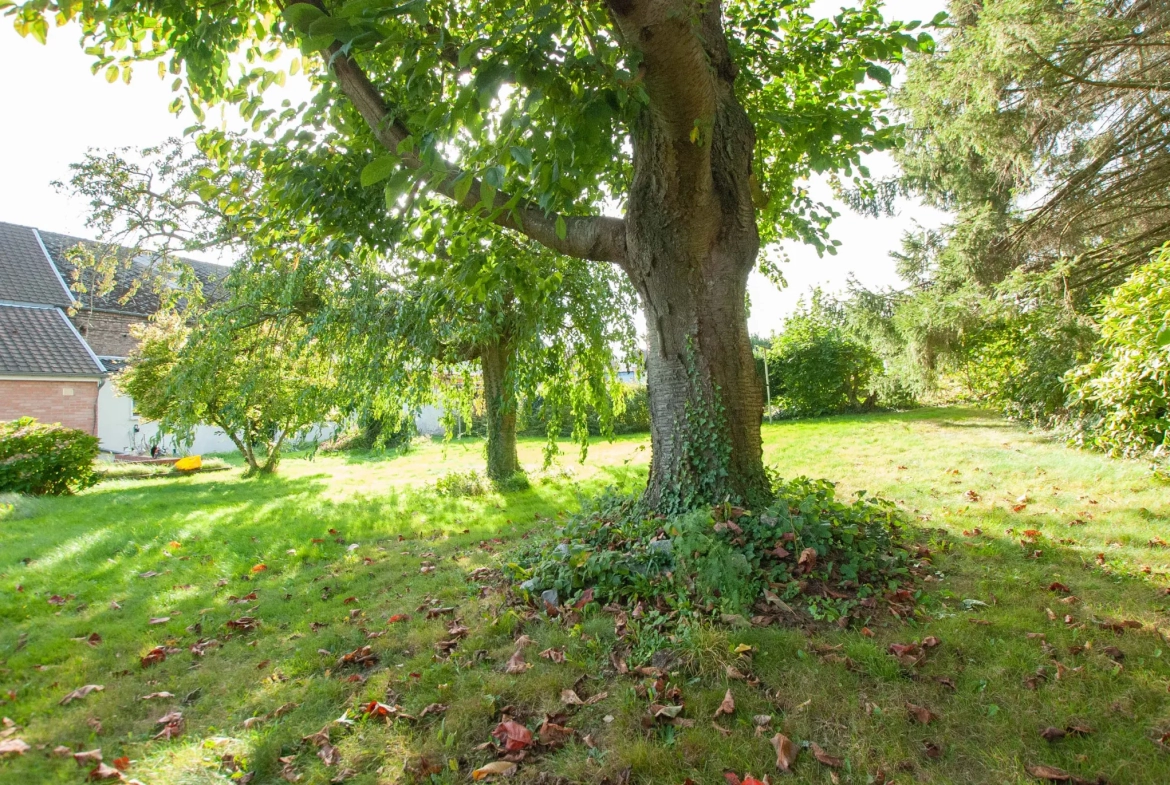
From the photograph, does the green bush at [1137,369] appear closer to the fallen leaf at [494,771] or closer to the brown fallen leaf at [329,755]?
the fallen leaf at [494,771]

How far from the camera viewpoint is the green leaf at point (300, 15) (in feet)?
7.86

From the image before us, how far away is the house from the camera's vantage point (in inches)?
632

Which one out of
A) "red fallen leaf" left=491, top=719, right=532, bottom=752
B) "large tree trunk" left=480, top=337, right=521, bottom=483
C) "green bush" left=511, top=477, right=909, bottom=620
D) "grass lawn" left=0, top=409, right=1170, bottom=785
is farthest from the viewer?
"large tree trunk" left=480, top=337, right=521, bottom=483

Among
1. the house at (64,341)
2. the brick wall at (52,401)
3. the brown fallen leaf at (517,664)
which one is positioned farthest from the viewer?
the house at (64,341)

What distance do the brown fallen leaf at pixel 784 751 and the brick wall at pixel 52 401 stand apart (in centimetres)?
1913

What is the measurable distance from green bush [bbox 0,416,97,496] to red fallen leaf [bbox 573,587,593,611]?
1214cm

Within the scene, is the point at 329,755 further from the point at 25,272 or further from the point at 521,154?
the point at 25,272

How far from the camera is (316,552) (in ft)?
20.3

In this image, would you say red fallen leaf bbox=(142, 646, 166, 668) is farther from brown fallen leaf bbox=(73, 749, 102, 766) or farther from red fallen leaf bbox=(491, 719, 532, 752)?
red fallen leaf bbox=(491, 719, 532, 752)

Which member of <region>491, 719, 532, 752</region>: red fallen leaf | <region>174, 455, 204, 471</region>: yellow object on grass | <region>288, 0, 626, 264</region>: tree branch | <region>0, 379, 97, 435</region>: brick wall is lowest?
<region>491, 719, 532, 752</region>: red fallen leaf

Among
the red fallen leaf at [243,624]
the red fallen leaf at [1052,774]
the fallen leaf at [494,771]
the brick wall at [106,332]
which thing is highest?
the brick wall at [106,332]

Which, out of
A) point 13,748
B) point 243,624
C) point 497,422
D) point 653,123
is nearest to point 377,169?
point 653,123

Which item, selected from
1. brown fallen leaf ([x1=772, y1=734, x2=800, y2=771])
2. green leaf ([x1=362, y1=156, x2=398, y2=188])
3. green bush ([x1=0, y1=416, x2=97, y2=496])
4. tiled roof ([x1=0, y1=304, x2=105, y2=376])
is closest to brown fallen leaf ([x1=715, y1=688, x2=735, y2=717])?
brown fallen leaf ([x1=772, y1=734, x2=800, y2=771])

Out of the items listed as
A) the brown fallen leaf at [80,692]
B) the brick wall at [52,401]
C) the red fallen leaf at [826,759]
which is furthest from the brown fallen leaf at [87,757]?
the brick wall at [52,401]
